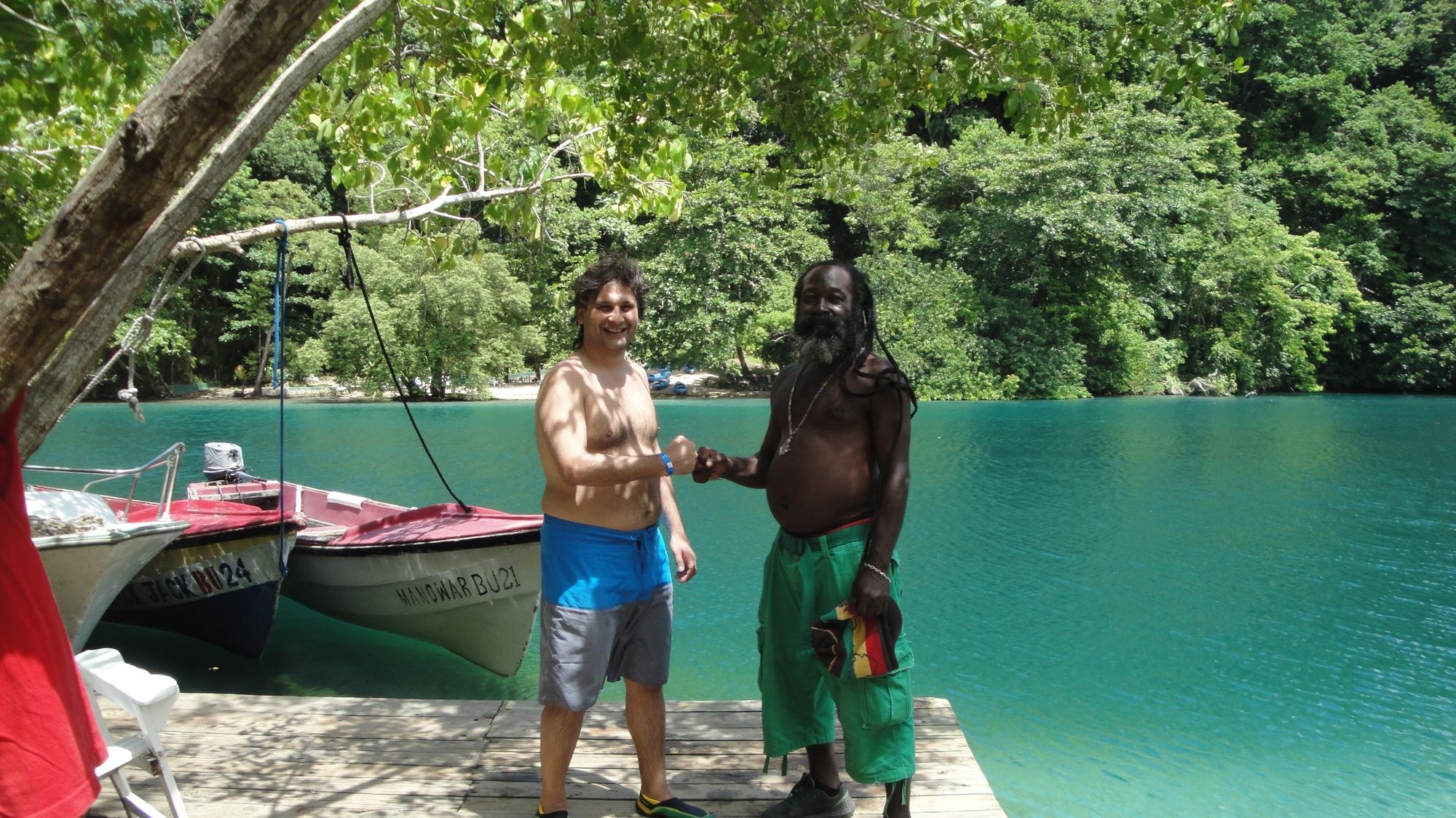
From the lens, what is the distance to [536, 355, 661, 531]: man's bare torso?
2.81 m

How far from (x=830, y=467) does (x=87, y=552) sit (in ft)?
14.9

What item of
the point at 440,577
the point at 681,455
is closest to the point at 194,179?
the point at 681,455

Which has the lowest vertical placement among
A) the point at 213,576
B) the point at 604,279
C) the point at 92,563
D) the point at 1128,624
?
the point at 1128,624

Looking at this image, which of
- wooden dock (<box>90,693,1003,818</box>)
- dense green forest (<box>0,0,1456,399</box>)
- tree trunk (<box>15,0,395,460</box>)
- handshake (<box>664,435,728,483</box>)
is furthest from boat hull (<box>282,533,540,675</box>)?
dense green forest (<box>0,0,1456,399</box>)

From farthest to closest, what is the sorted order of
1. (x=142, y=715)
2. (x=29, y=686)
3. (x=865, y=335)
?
1. (x=865, y=335)
2. (x=142, y=715)
3. (x=29, y=686)

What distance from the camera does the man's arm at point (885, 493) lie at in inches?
106

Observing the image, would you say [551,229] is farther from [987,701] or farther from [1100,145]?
[987,701]

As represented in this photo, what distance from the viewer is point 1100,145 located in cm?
2728

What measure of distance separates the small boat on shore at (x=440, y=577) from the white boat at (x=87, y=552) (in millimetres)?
787

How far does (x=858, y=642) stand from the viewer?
2.69m

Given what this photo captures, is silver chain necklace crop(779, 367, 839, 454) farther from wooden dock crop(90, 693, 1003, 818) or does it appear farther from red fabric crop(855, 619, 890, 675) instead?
wooden dock crop(90, 693, 1003, 818)

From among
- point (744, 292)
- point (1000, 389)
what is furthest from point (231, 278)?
point (1000, 389)

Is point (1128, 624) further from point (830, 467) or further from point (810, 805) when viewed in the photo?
point (830, 467)

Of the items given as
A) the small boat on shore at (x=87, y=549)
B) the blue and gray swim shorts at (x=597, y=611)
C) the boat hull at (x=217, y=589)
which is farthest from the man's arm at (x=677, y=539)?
the boat hull at (x=217, y=589)
